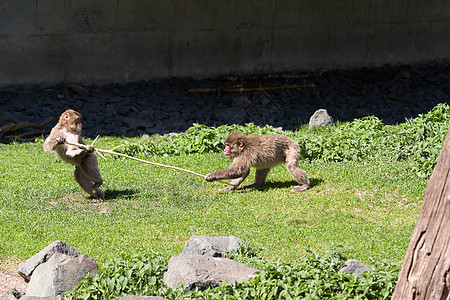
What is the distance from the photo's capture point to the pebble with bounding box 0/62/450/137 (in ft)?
52.0

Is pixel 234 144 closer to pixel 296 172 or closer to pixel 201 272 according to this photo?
pixel 296 172

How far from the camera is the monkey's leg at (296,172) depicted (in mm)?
10313

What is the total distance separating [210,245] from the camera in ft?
24.2

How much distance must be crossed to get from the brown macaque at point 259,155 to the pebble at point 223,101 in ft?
17.6

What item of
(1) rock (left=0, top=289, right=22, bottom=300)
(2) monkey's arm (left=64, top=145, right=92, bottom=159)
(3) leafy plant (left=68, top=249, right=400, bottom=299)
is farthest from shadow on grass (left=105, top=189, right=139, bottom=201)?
(3) leafy plant (left=68, top=249, right=400, bottom=299)

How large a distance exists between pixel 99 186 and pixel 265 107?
7.88 meters

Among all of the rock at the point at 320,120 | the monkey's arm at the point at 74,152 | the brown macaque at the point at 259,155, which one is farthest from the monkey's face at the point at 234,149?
the rock at the point at 320,120

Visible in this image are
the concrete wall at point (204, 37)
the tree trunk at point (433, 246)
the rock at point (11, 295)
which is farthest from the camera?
the concrete wall at point (204, 37)

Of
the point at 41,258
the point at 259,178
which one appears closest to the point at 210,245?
the point at 41,258

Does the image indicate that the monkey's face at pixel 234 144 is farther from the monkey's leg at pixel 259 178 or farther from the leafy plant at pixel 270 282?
the leafy plant at pixel 270 282

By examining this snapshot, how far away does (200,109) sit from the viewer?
55.8 ft

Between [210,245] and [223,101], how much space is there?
10.5 m

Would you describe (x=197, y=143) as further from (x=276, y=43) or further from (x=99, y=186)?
(x=276, y=43)

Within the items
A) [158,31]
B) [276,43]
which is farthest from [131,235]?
[276,43]
